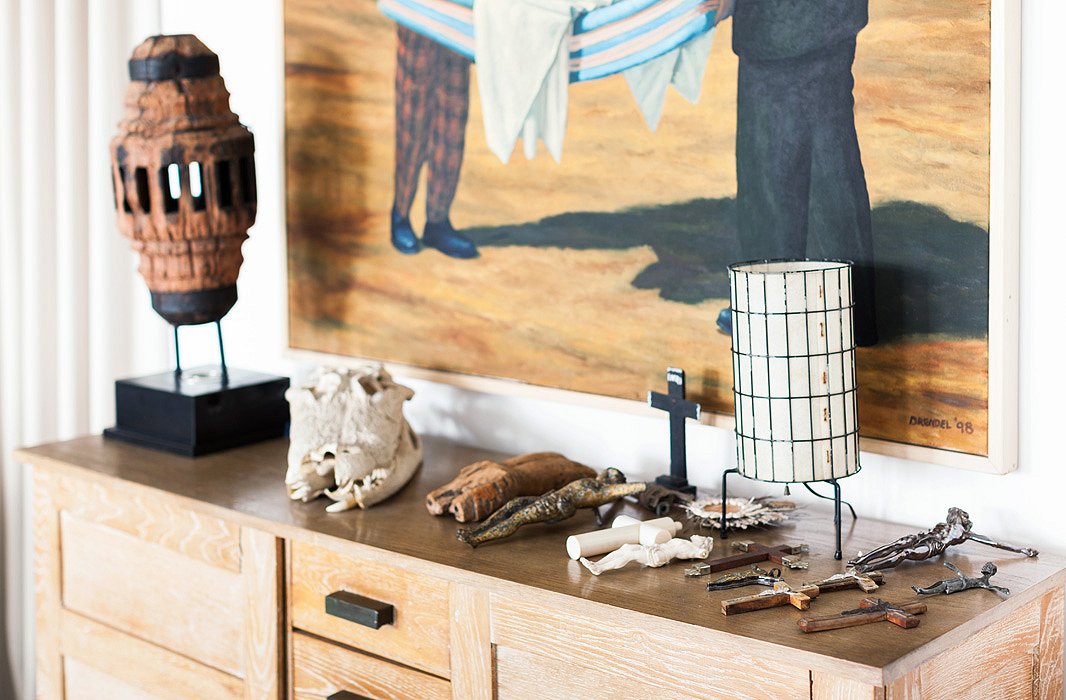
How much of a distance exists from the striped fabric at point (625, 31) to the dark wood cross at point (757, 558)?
733mm

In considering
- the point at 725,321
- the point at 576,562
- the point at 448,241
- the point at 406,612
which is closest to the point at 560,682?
the point at 576,562

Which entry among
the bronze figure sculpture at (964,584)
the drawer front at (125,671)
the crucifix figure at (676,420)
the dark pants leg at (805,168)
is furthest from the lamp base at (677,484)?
the drawer front at (125,671)

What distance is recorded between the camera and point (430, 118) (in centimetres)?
211

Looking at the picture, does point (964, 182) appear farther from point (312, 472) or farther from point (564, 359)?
point (312, 472)

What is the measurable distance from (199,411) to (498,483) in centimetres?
63

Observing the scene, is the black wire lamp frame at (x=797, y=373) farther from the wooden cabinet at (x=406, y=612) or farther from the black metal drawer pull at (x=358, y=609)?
the black metal drawer pull at (x=358, y=609)

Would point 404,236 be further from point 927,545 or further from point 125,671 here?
point 927,545

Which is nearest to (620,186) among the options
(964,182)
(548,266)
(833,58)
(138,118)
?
(548,266)

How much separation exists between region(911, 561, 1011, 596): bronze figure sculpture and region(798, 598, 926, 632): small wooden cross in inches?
2.1

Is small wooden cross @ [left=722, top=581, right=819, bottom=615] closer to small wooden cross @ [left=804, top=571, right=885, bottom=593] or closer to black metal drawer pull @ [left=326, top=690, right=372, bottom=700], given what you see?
small wooden cross @ [left=804, top=571, right=885, bottom=593]

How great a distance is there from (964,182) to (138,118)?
1.34 metres

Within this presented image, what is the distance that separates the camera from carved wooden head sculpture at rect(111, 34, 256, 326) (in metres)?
2.08

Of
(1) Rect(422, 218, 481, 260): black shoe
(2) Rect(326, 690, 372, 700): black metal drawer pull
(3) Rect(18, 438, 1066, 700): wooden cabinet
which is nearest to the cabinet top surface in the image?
(3) Rect(18, 438, 1066, 700): wooden cabinet

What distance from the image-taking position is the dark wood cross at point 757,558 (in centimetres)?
152
